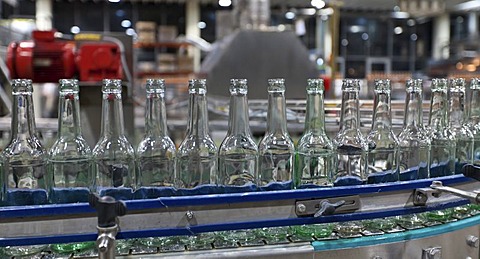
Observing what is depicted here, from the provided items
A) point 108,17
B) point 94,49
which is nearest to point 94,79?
point 94,49

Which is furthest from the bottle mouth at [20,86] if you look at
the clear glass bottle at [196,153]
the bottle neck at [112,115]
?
the clear glass bottle at [196,153]

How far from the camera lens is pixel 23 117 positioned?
66cm

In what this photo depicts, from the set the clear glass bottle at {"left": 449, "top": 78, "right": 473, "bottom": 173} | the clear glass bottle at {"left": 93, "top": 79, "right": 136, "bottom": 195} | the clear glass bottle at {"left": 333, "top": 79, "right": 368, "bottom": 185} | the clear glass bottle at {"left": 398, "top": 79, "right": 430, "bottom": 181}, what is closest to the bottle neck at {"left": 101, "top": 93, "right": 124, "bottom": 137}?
the clear glass bottle at {"left": 93, "top": 79, "right": 136, "bottom": 195}

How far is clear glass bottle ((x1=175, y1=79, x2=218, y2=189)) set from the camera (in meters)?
0.70

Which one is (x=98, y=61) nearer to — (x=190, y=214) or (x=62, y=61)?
(x=62, y=61)

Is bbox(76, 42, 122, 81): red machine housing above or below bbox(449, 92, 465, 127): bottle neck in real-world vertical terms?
above

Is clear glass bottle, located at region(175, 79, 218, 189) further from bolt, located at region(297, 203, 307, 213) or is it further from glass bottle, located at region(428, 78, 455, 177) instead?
glass bottle, located at region(428, 78, 455, 177)

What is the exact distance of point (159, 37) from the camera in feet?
26.1

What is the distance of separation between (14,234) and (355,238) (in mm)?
474

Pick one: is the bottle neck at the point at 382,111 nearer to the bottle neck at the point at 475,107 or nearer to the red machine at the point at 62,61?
the bottle neck at the point at 475,107

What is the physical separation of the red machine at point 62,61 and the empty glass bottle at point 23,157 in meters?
1.47

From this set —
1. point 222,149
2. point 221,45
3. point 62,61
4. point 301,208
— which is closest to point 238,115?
point 222,149

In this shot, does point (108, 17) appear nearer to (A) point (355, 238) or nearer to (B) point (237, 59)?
(B) point (237, 59)

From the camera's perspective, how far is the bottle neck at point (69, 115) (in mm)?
658
